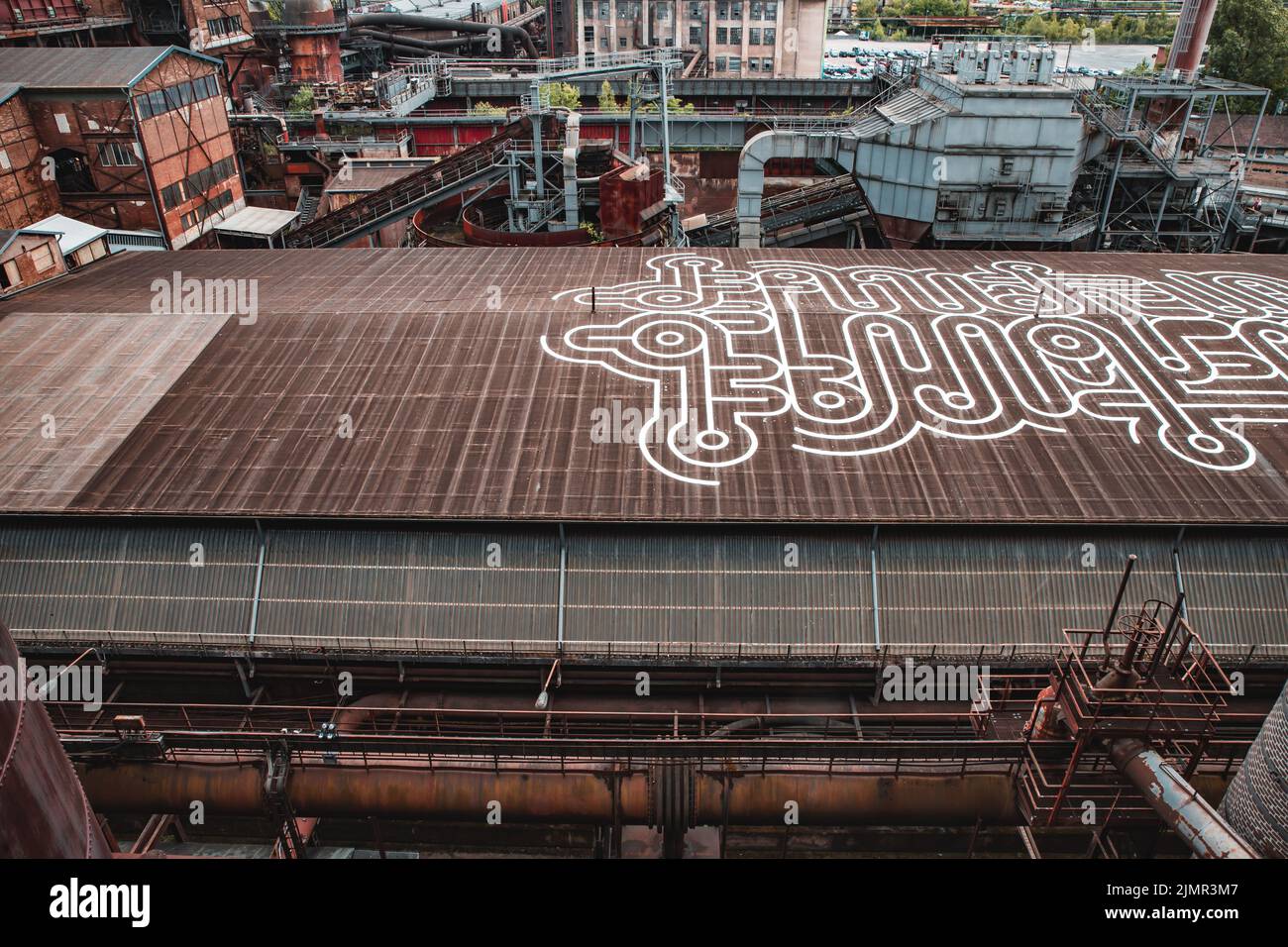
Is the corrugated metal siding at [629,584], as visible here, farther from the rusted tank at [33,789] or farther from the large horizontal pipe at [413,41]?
the large horizontal pipe at [413,41]

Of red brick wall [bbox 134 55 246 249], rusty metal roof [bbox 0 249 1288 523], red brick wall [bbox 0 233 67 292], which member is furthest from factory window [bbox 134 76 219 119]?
rusty metal roof [bbox 0 249 1288 523]

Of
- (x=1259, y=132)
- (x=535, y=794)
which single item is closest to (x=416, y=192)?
(x=535, y=794)

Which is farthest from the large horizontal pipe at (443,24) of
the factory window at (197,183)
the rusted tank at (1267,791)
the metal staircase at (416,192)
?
the rusted tank at (1267,791)

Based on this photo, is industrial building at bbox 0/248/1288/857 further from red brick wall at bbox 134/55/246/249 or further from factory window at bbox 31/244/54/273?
red brick wall at bbox 134/55/246/249

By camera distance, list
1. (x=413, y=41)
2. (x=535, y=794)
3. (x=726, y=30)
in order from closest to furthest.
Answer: (x=535, y=794)
(x=413, y=41)
(x=726, y=30)

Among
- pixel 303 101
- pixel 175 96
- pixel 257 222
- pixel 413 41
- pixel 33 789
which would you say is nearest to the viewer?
pixel 33 789

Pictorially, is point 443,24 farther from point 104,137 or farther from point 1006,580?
point 1006,580
